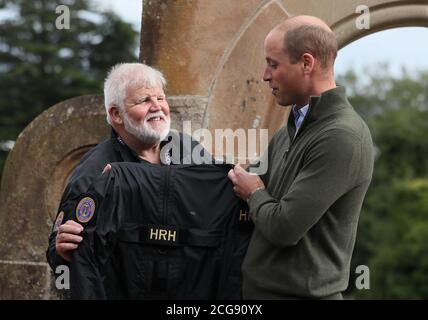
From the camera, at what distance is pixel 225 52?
448 centimetres

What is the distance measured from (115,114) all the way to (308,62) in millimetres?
859

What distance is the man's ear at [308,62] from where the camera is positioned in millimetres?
3092

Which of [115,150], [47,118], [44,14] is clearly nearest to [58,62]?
[44,14]

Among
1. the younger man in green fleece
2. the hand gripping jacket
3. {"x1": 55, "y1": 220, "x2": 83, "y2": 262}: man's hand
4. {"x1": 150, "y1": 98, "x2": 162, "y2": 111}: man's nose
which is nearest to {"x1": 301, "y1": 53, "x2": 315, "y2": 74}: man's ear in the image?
the younger man in green fleece

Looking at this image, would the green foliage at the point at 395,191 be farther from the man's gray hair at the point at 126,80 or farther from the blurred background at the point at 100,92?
the man's gray hair at the point at 126,80

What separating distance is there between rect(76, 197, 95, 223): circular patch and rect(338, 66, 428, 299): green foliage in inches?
655

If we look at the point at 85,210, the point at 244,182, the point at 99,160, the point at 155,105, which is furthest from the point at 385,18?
the point at 85,210

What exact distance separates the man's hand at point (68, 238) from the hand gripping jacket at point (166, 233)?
4 cm

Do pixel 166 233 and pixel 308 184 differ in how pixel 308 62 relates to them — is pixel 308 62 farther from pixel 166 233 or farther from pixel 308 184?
pixel 166 233

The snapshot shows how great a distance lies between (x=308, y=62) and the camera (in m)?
3.10

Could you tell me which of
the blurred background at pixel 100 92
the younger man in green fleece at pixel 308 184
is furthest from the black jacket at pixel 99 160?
the blurred background at pixel 100 92

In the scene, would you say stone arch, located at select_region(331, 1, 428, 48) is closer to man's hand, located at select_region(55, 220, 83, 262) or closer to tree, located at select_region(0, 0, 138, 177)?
man's hand, located at select_region(55, 220, 83, 262)

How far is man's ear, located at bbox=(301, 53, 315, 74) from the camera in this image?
3092 millimetres
